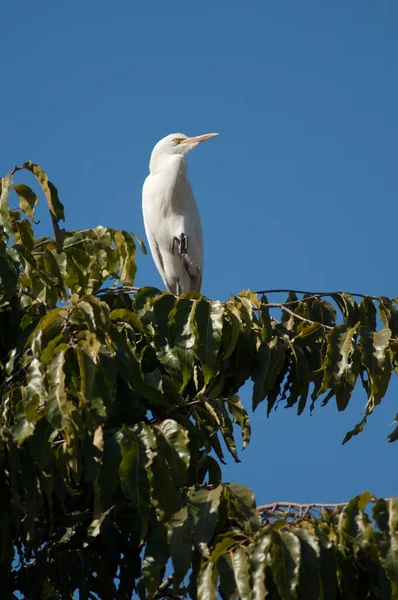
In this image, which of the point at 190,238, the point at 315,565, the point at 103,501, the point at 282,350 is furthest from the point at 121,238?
the point at 190,238

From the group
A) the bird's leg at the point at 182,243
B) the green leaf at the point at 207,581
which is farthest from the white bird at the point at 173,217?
the green leaf at the point at 207,581

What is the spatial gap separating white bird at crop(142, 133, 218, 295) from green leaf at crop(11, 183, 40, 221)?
10.6 ft

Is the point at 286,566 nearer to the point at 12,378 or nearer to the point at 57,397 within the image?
the point at 57,397

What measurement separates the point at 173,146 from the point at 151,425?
443 cm

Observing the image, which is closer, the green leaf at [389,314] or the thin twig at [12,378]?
the thin twig at [12,378]

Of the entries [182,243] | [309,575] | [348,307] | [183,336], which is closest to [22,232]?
[183,336]

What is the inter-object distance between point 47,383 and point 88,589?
0.91 metres

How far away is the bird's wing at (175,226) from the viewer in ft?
22.0

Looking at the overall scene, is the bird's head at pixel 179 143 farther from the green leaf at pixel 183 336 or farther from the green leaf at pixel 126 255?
the green leaf at pixel 183 336

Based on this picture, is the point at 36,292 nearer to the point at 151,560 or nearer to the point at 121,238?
the point at 121,238

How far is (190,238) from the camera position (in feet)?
22.0

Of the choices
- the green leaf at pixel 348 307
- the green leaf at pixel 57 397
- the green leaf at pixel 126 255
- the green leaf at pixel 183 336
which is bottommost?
the green leaf at pixel 57 397

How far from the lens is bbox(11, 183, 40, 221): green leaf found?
3.44 m

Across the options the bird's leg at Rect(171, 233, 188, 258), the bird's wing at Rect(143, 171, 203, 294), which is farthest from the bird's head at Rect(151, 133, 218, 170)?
the bird's leg at Rect(171, 233, 188, 258)
